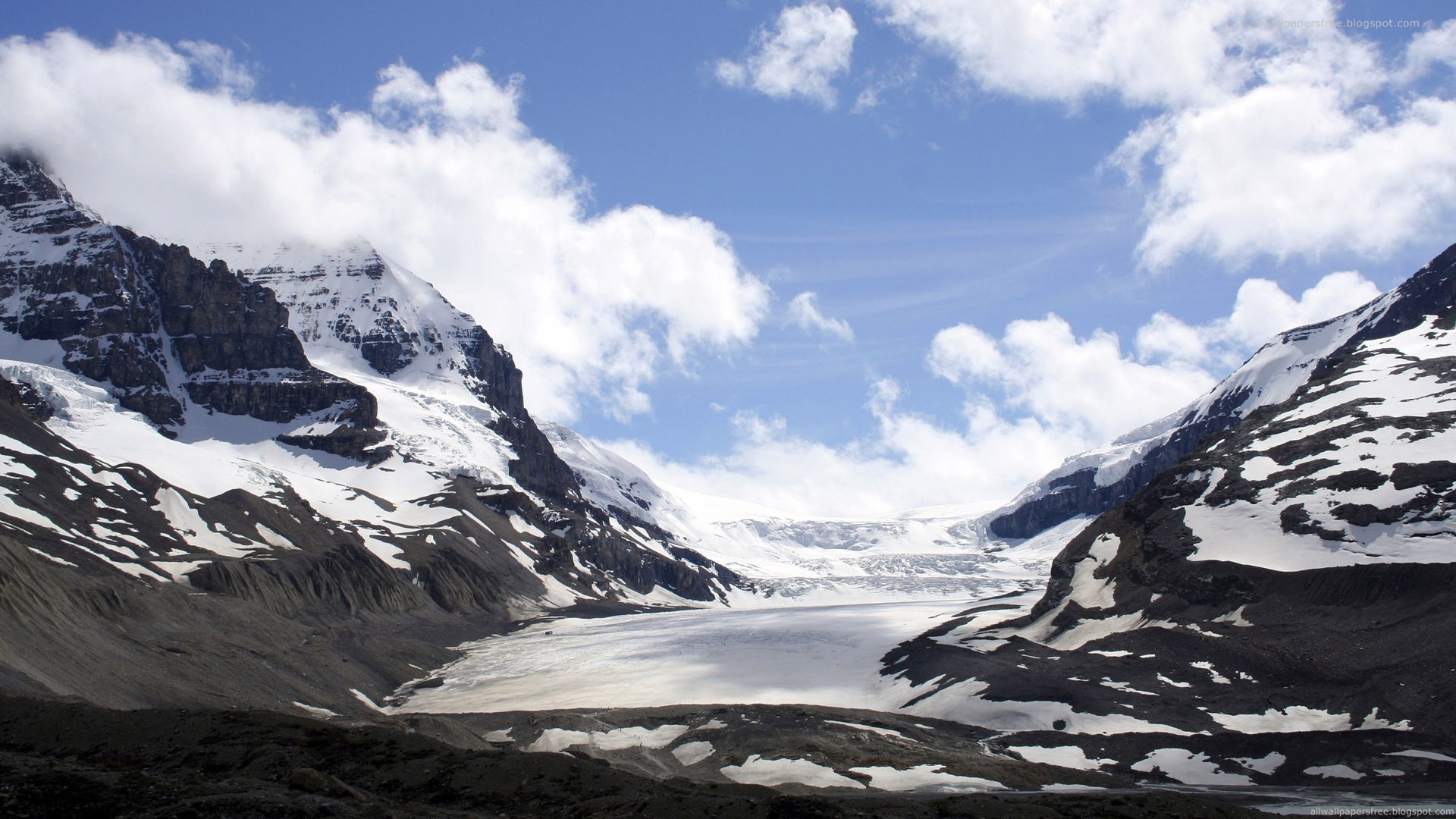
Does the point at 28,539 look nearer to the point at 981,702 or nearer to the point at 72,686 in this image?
the point at 72,686

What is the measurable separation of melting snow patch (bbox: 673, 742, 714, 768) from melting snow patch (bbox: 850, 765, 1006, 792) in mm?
10983

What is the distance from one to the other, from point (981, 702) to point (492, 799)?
5235 centimetres

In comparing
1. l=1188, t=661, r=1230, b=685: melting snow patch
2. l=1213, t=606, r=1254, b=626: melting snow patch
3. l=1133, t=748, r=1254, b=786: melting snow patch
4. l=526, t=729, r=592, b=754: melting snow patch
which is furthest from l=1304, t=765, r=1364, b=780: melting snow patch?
l=526, t=729, r=592, b=754: melting snow patch

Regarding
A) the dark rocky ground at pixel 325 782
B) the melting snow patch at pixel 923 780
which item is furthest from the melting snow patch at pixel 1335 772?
the dark rocky ground at pixel 325 782

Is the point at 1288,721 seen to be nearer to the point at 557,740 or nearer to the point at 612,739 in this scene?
the point at 612,739

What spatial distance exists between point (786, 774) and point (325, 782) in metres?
29.8

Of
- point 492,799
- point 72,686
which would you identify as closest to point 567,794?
point 492,799

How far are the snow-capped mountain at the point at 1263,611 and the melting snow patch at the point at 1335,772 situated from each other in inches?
17.3

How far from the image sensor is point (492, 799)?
114 feet

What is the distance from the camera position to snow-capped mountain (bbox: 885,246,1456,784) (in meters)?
64.6

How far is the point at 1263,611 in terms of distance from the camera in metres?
83.1

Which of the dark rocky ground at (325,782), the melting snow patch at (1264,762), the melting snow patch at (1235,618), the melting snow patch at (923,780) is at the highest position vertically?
the dark rocky ground at (325,782)

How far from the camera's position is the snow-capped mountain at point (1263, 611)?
6462cm

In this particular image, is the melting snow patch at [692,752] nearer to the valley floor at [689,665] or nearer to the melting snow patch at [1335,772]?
the valley floor at [689,665]
